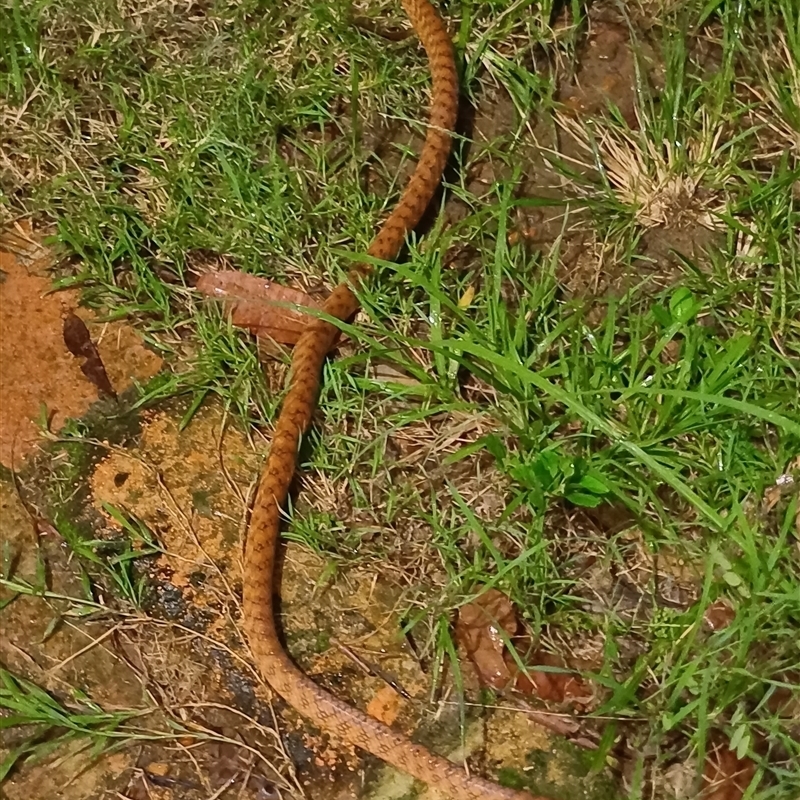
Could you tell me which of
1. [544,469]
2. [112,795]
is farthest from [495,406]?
[112,795]

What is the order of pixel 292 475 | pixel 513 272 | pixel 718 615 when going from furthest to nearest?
pixel 513 272 < pixel 292 475 < pixel 718 615

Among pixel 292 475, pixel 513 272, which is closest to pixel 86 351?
pixel 292 475

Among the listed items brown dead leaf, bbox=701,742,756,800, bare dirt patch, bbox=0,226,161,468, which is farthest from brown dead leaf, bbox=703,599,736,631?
bare dirt patch, bbox=0,226,161,468

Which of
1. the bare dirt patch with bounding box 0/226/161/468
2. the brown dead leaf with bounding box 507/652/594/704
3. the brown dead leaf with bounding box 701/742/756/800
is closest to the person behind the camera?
the brown dead leaf with bounding box 701/742/756/800

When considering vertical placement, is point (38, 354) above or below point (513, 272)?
below

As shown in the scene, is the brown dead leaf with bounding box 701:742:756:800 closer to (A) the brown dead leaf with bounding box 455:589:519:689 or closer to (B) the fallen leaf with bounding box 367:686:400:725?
(A) the brown dead leaf with bounding box 455:589:519:689

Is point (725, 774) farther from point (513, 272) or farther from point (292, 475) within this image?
point (513, 272)

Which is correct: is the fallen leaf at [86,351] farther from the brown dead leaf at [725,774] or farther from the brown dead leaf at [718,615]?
the brown dead leaf at [725,774]
